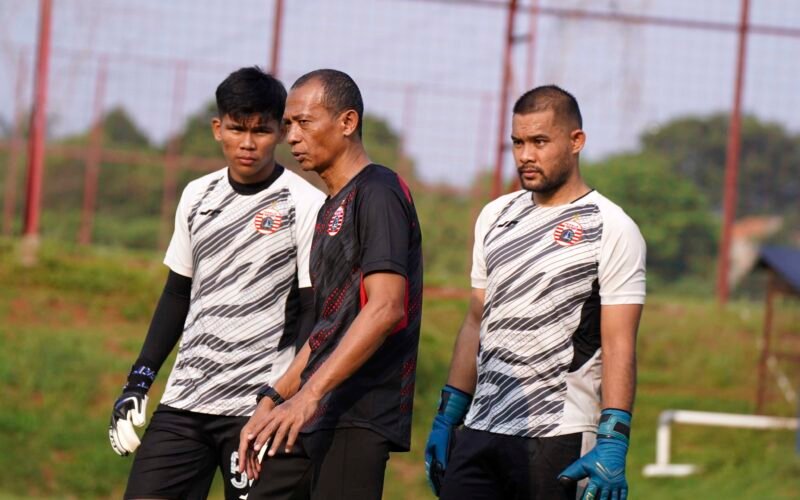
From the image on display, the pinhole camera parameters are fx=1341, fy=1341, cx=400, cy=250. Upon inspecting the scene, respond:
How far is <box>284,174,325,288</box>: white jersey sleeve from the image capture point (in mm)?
5500

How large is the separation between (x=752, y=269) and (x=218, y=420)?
899 centimetres

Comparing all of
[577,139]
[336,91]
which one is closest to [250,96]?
[336,91]

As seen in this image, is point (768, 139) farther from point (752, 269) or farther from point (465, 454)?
point (465, 454)

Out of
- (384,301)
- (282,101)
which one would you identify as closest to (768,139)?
(282,101)

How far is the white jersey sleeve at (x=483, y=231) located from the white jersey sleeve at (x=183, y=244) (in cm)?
127

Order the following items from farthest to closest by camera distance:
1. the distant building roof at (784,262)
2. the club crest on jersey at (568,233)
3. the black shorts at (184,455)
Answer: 1. the distant building roof at (784,262)
2. the black shorts at (184,455)
3. the club crest on jersey at (568,233)

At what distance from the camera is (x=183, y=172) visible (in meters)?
15.0

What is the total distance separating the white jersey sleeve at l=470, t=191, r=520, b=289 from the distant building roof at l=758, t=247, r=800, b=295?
7634 millimetres

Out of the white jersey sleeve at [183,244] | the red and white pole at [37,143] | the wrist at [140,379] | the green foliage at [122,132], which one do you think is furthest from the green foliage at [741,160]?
the wrist at [140,379]

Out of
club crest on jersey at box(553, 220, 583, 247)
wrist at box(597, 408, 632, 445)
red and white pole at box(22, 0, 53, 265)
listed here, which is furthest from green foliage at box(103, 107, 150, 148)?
wrist at box(597, 408, 632, 445)

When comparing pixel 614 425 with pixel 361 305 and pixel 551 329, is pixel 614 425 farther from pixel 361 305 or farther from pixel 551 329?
pixel 361 305

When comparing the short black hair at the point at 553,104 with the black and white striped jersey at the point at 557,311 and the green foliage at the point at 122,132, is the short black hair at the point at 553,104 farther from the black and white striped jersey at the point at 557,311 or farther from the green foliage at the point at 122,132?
the green foliage at the point at 122,132

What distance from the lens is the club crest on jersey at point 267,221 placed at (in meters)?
5.57

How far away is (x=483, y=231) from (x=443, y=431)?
81 cm
